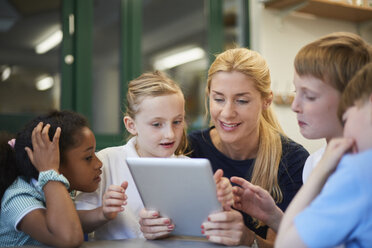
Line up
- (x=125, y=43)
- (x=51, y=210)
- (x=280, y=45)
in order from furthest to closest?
(x=280, y=45), (x=125, y=43), (x=51, y=210)

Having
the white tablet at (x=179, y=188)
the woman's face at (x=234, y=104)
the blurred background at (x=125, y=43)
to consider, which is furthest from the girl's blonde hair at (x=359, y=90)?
the blurred background at (x=125, y=43)

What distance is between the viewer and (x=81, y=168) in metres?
1.28

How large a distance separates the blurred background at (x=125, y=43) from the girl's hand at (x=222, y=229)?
3.01ft

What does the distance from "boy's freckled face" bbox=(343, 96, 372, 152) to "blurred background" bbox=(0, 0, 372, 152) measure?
3.72 ft

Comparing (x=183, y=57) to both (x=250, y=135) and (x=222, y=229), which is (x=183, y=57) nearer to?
(x=250, y=135)

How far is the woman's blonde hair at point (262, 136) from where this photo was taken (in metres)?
1.60

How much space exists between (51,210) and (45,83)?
1527 mm

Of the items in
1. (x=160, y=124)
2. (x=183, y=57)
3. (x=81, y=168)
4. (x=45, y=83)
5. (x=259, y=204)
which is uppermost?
(x=183, y=57)

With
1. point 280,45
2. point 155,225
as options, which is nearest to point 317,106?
point 155,225

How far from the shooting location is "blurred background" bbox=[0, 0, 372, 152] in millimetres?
2389

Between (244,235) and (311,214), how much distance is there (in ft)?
1.24

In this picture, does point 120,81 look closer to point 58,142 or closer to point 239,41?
point 239,41

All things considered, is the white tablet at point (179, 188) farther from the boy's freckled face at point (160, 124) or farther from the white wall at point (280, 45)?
the white wall at point (280, 45)

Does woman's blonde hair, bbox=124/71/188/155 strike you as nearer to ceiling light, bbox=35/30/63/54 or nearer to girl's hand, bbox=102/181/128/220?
girl's hand, bbox=102/181/128/220
